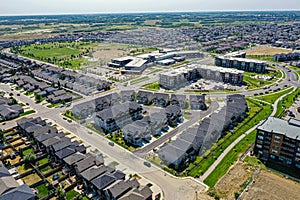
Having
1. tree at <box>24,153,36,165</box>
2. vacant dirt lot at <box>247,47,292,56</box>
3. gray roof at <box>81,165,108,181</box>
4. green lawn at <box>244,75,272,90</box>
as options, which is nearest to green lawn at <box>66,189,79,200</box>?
gray roof at <box>81,165,108,181</box>

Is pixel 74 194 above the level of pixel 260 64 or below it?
below

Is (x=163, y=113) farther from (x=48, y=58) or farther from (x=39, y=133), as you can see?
(x=48, y=58)

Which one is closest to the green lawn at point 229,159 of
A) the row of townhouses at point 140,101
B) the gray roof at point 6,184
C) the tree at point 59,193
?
the row of townhouses at point 140,101

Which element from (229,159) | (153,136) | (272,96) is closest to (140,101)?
(153,136)

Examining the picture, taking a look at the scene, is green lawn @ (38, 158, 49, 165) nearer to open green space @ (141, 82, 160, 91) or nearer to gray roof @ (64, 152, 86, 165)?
gray roof @ (64, 152, 86, 165)

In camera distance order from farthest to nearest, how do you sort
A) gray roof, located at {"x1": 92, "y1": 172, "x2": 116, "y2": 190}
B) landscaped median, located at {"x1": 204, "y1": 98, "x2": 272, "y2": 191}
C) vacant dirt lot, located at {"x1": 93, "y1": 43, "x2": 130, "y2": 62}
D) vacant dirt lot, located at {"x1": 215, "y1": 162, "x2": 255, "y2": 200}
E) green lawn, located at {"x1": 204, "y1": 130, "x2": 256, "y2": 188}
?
A: vacant dirt lot, located at {"x1": 93, "y1": 43, "x2": 130, "y2": 62} < landscaped median, located at {"x1": 204, "y1": 98, "x2": 272, "y2": 191} < green lawn, located at {"x1": 204, "y1": 130, "x2": 256, "y2": 188} < vacant dirt lot, located at {"x1": 215, "y1": 162, "x2": 255, "y2": 200} < gray roof, located at {"x1": 92, "y1": 172, "x2": 116, "y2": 190}

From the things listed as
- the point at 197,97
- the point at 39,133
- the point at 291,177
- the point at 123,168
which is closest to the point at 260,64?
the point at 197,97
